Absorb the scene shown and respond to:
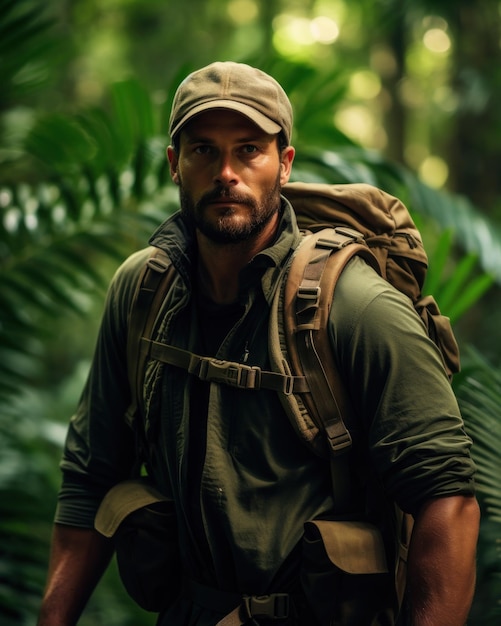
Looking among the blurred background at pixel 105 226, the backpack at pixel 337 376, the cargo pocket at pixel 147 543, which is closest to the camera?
the backpack at pixel 337 376

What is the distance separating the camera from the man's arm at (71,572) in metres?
2.36

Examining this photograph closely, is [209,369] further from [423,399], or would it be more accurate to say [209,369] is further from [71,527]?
[71,527]

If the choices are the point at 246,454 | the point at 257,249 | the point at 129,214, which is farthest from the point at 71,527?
the point at 129,214

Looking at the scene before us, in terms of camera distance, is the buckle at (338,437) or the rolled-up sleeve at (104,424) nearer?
the buckle at (338,437)

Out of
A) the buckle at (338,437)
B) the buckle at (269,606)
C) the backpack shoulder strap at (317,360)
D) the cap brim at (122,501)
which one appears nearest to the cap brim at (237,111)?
the backpack shoulder strap at (317,360)

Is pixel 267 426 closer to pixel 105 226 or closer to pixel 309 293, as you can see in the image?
pixel 309 293

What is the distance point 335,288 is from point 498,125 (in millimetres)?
5502

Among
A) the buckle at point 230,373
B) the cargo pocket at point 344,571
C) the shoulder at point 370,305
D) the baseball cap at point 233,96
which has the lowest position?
the cargo pocket at point 344,571

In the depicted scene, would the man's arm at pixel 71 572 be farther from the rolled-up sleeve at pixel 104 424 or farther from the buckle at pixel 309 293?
the buckle at pixel 309 293

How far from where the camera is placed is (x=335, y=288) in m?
1.99

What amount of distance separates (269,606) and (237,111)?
1191 millimetres

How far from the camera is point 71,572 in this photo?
2.40 m

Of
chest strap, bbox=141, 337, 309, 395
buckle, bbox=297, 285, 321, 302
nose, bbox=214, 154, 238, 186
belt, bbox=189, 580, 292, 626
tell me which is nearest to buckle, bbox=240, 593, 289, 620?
belt, bbox=189, 580, 292, 626

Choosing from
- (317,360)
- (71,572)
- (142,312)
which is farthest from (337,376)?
(71,572)
